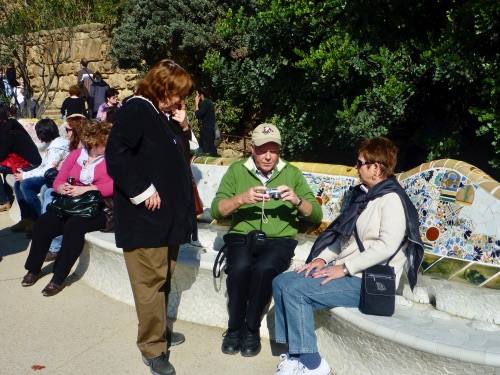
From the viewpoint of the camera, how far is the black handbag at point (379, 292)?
3.24m

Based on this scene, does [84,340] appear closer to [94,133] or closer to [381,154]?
[94,133]

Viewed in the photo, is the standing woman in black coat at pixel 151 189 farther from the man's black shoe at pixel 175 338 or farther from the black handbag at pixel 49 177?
the black handbag at pixel 49 177

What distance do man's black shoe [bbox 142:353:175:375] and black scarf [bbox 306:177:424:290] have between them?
105cm

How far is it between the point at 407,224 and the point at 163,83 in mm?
1549

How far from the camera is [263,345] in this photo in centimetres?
388

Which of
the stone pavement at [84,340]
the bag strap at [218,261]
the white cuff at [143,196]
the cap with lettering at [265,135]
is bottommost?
the stone pavement at [84,340]

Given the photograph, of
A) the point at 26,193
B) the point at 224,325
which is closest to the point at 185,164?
the point at 224,325

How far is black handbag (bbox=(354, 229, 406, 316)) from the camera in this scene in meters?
3.24

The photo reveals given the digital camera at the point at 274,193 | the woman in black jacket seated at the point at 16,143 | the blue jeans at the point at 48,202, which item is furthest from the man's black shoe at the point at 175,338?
the woman in black jacket seated at the point at 16,143

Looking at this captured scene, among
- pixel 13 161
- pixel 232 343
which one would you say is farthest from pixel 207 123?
pixel 232 343

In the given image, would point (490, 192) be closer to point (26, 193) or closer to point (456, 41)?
point (456, 41)

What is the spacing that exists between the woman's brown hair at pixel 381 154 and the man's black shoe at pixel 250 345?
1.25m

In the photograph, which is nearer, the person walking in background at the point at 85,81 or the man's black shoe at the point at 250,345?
the man's black shoe at the point at 250,345

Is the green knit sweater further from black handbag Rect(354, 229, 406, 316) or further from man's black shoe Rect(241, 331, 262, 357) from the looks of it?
black handbag Rect(354, 229, 406, 316)
